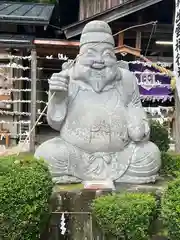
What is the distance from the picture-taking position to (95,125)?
4.89 meters

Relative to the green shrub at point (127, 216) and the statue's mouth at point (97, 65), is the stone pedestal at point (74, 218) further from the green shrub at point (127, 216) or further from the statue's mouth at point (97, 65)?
the statue's mouth at point (97, 65)

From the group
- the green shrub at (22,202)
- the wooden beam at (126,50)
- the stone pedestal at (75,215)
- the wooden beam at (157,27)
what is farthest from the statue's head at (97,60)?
the wooden beam at (157,27)

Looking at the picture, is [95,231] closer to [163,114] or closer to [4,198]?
[4,198]

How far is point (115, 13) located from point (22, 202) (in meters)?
7.42

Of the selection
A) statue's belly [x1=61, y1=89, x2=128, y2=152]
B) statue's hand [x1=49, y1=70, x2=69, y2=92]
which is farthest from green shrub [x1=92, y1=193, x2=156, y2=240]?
statue's hand [x1=49, y1=70, x2=69, y2=92]

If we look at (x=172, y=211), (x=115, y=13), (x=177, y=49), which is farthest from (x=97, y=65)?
(x=115, y=13)

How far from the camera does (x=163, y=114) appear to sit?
35.9 ft

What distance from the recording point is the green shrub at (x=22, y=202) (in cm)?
327

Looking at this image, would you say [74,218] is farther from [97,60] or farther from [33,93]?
[33,93]

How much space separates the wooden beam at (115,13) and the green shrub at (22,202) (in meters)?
6.82

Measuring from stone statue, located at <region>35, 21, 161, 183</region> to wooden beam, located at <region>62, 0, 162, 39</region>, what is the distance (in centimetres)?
478

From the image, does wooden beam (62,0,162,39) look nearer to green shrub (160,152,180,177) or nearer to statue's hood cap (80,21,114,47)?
statue's hood cap (80,21,114,47)

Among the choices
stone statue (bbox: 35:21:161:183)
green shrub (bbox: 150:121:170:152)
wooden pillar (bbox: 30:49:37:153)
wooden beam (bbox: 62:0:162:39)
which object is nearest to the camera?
stone statue (bbox: 35:21:161:183)

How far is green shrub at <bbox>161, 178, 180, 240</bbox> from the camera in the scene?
3.12 metres
